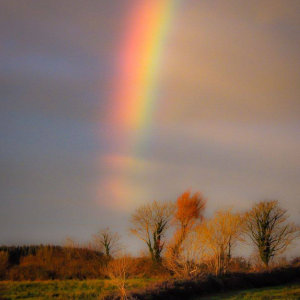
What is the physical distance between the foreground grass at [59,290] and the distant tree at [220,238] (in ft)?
19.0

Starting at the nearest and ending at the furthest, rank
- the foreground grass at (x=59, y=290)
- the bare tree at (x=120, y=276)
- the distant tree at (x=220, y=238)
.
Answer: the bare tree at (x=120, y=276)
the foreground grass at (x=59, y=290)
the distant tree at (x=220, y=238)

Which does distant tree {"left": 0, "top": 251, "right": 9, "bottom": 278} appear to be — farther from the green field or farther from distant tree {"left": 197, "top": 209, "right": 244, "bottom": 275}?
distant tree {"left": 197, "top": 209, "right": 244, "bottom": 275}

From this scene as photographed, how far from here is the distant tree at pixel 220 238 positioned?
33.8 metres

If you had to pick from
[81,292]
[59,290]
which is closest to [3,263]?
[59,290]

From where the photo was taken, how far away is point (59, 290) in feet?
100

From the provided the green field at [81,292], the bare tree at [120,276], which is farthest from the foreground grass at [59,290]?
the bare tree at [120,276]

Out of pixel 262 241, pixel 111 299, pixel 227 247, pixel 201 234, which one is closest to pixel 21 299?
pixel 111 299

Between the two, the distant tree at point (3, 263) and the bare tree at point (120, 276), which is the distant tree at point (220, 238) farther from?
the distant tree at point (3, 263)

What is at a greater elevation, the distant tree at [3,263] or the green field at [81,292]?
the distant tree at [3,263]

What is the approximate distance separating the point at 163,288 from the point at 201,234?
29.3ft

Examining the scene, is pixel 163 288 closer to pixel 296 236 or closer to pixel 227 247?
pixel 227 247

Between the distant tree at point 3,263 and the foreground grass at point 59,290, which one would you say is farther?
the distant tree at point 3,263

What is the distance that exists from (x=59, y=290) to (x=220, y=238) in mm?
13915

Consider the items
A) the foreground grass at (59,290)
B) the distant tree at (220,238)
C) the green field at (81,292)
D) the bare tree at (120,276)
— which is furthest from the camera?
the distant tree at (220,238)
